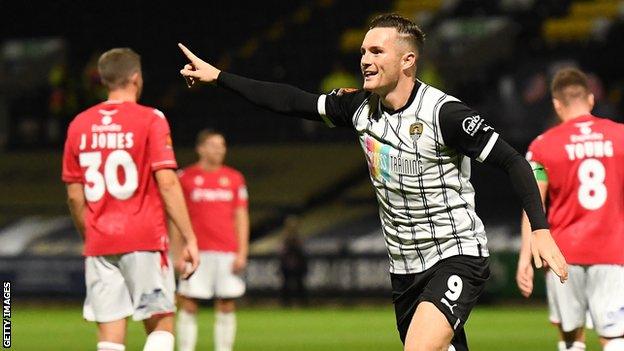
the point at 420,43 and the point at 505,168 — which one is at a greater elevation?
the point at 420,43

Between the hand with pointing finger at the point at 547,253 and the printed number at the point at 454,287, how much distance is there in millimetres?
507

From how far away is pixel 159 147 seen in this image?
815 cm

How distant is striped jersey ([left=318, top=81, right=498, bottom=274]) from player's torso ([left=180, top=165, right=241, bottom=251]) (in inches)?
273

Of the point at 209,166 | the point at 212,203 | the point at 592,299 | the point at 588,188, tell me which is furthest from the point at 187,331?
the point at 588,188

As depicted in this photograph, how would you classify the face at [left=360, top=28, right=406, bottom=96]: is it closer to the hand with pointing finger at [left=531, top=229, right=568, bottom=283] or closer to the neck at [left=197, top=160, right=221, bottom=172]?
the hand with pointing finger at [left=531, top=229, right=568, bottom=283]

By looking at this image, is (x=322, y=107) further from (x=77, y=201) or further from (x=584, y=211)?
(x=584, y=211)

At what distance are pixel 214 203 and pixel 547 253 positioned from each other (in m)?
7.93

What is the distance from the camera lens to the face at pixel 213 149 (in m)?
13.4

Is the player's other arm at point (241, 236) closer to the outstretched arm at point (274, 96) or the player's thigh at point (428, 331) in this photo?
the outstretched arm at point (274, 96)

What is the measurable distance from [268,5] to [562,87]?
23.6 m

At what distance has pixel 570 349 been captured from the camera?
8.80 metres

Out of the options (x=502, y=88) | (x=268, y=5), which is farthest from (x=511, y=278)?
(x=268, y=5)

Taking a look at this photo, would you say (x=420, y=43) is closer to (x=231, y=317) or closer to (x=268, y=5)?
(x=231, y=317)

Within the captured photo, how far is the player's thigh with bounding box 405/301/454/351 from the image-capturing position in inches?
247
